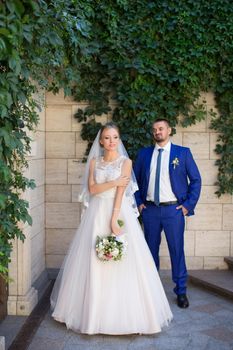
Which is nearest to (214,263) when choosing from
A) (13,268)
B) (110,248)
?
(110,248)

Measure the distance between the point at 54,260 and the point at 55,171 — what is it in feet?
3.34

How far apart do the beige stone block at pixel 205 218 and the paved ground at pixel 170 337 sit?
3.85 feet

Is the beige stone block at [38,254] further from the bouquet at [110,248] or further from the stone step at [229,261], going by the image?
the stone step at [229,261]

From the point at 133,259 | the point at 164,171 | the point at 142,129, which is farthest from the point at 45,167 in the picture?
the point at 133,259

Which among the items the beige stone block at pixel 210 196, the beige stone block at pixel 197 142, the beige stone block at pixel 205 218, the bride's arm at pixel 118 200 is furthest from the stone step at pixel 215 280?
the bride's arm at pixel 118 200

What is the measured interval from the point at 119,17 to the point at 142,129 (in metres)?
1.20

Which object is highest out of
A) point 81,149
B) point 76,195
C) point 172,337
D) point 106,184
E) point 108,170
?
point 81,149

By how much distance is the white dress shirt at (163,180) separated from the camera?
4.07 meters

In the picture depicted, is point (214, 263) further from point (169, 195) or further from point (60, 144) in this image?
point (60, 144)

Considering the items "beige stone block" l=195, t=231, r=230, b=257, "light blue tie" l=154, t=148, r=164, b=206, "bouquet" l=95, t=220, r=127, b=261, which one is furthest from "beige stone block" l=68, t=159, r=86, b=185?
"bouquet" l=95, t=220, r=127, b=261

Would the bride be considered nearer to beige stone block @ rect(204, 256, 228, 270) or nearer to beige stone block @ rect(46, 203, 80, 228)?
beige stone block @ rect(46, 203, 80, 228)

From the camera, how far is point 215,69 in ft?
15.7

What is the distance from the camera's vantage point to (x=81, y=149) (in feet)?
16.4

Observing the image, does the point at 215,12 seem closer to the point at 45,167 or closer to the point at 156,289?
the point at 45,167
